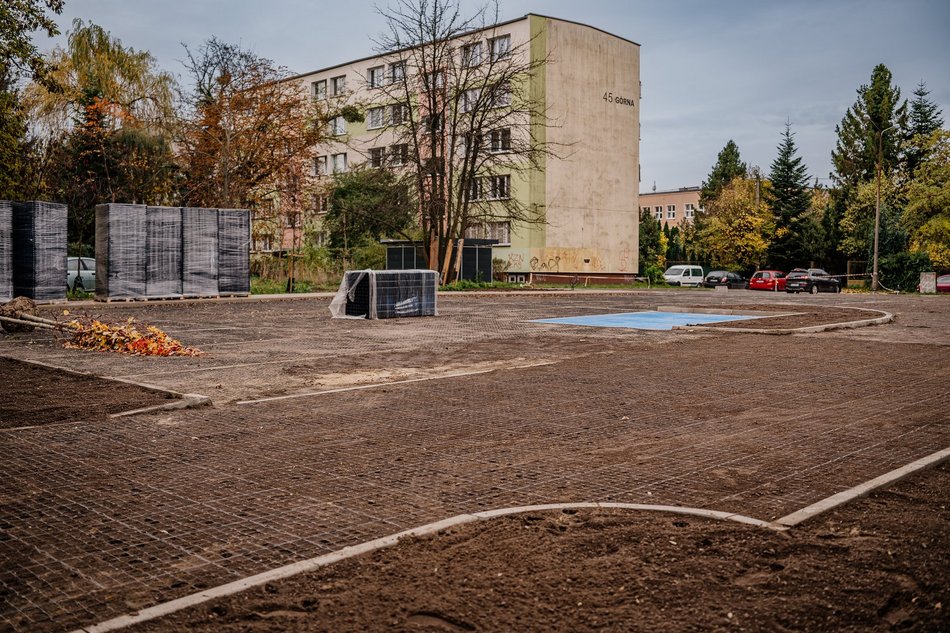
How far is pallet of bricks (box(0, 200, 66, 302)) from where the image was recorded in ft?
78.9

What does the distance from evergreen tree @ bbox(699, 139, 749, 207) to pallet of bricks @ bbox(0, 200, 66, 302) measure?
8279 centimetres

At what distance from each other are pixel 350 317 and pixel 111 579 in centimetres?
1848

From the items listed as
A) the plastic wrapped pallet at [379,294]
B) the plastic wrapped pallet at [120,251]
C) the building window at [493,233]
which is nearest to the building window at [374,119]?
the building window at [493,233]

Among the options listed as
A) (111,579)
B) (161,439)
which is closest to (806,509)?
(111,579)

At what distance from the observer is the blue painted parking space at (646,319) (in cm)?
2133

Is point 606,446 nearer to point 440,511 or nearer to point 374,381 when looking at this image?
point 440,511

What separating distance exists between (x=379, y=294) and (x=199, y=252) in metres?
9.67

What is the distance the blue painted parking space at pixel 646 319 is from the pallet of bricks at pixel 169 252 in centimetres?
1275

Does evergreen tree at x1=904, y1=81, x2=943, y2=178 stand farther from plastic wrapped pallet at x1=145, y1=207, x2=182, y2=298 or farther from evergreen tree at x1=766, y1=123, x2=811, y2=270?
plastic wrapped pallet at x1=145, y1=207, x2=182, y2=298

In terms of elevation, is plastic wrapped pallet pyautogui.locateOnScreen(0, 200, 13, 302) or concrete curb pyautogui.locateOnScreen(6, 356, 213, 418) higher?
plastic wrapped pallet pyautogui.locateOnScreen(0, 200, 13, 302)

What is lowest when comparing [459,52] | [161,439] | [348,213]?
[161,439]

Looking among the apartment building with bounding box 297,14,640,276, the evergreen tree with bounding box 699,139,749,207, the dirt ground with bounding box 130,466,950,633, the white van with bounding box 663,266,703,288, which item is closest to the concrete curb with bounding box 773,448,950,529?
the dirt ground with bounding box 130,466,950,633

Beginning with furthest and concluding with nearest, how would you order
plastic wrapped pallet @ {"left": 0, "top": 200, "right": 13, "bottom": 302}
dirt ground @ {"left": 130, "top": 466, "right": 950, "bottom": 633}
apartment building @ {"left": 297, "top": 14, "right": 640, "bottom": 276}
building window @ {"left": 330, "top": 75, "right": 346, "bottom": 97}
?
building window @ {"left": 330, "top": 75, "right": 346, "bottom": 97} < apartment building @ {"left": 297, "top": 14, "right": 640, "bottom": 276} < plastic wrapped pallet @ {"left": 0, "top": 200, "right": 13, "bottom": 302} < dirt ground @ {"left": 130, "top": 466, "right": 950, "bottom": 633}

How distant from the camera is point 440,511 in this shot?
16.2 feet
